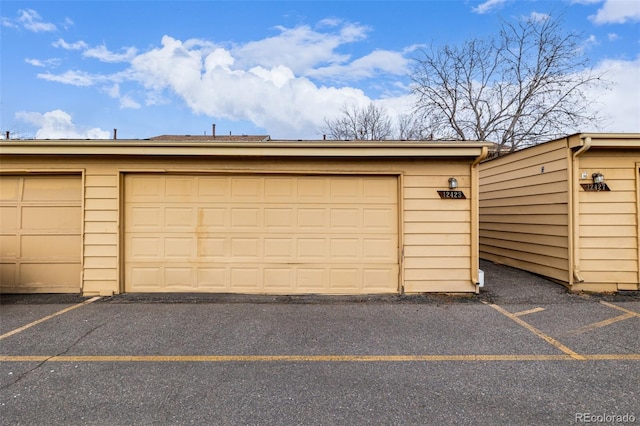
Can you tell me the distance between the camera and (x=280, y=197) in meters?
5.17

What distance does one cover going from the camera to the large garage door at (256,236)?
512 centimetres

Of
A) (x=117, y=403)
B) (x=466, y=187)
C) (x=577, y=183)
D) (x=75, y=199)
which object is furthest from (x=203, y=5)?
(x=577, y=183)

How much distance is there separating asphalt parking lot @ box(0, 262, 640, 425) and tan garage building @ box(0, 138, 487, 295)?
0.45 m

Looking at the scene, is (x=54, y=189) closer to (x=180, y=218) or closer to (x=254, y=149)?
(x=180, y=218)

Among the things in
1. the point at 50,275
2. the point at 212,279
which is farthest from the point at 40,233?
the point at 212,279

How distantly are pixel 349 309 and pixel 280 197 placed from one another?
2.19 m

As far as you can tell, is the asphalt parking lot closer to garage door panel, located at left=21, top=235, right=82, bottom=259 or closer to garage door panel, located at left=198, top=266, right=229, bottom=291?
garage door panel, located at left=198, top=266, right=229, bottom=291

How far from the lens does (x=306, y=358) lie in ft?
9.73

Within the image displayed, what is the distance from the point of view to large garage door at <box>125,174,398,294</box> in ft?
16.8

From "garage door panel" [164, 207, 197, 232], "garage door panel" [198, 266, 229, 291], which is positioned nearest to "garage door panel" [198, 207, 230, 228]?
"garage door panel" [164, 207, 197, 232]

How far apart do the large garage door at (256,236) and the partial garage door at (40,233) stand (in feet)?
3.25

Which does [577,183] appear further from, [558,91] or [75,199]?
[558,91]

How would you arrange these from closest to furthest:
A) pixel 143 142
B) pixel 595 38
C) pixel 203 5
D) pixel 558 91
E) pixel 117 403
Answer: pixel 117 403
pixel 143 142
pixel 203 5
pixel 595 38
pixel 558 91

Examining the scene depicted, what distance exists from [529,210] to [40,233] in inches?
370
